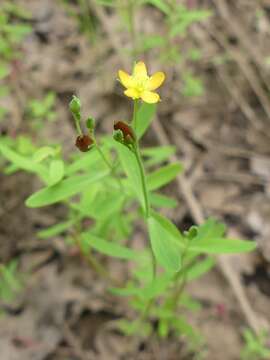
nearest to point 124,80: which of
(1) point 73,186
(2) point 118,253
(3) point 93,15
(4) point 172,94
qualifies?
(1) point 73,186

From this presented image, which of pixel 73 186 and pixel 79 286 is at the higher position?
pixel 73 186

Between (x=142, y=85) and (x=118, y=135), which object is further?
(x=142, y=85)

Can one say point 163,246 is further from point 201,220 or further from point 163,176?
point 201,220

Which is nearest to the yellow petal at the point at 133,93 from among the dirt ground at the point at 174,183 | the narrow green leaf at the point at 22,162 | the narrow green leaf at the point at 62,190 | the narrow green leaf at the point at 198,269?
the narrow green leaf at the point at 62,190

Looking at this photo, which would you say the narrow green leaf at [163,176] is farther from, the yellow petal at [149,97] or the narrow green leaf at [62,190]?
the yellow petal at [149,97]

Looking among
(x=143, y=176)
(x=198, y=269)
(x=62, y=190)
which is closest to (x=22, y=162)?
(x=62, y=190)

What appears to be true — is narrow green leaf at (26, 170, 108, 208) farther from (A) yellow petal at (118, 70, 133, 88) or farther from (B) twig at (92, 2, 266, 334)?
(B) twig at (92, 2, 266, 334)

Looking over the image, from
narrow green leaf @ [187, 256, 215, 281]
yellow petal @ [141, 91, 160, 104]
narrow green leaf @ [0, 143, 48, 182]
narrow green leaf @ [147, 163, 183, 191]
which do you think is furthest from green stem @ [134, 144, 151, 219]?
narrow green leaf @ [187, 256, 215, 281]

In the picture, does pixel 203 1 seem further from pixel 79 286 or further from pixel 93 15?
pixel 79 286
